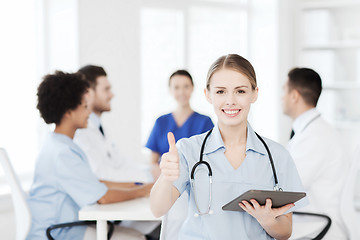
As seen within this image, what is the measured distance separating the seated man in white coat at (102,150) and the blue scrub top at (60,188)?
0.43 metres

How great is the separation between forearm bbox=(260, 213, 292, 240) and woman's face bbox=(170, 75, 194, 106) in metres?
1.83

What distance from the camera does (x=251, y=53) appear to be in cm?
578

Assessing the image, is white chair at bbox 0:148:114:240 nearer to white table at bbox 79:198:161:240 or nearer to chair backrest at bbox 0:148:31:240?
chair backrest at bbox 0:148:31:240

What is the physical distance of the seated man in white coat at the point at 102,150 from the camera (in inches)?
109

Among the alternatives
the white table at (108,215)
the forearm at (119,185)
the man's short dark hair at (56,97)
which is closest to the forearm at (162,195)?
the white table at (108,215)

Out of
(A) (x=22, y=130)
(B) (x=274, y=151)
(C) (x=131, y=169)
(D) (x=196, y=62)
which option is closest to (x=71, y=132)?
(C) (x=131, y=169)

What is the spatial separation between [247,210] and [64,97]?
1.18m

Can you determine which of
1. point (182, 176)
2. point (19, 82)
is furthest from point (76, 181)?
point (19, 82)

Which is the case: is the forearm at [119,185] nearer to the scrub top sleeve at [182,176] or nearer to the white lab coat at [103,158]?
the white lab coat at [103,158]

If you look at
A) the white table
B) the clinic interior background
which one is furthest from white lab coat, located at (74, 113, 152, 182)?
the clinic interior background

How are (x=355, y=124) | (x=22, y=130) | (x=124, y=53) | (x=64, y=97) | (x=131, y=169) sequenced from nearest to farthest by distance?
(x=64, y=97) < (x=131, y=169) < (x=22, y=130) < (x=124, y=53) < (x=355, y=124)

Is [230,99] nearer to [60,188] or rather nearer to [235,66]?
[235,66]

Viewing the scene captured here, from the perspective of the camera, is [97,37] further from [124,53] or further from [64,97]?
[64,97]

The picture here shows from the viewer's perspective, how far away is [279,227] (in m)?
1.57
